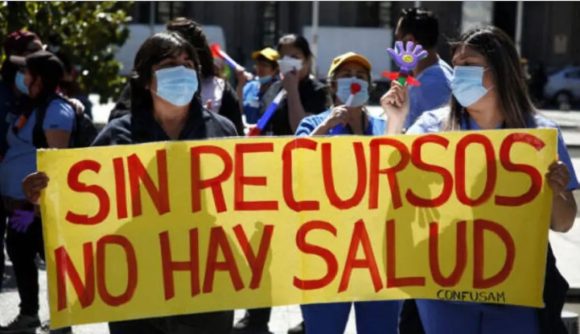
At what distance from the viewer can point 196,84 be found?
372cm

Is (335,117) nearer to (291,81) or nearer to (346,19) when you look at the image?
(291,81)

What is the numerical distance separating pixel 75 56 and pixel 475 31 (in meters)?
10.1

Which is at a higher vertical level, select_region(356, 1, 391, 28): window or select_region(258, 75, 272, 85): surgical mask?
select_region(258, 75, 272, 85): surgical mask

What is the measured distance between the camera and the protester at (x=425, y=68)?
17.1ft

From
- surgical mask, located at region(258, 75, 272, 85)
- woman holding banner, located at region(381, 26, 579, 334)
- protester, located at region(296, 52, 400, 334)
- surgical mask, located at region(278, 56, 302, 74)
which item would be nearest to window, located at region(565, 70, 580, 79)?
surgical mask, located at region(258, 75, 272, 85)

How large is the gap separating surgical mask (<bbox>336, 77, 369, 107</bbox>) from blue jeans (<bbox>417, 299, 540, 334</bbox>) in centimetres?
134

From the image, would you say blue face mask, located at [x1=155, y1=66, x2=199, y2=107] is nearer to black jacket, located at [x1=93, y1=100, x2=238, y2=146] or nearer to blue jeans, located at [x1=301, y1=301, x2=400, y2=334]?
black jacket, located at [x1=93, y1=100, x2=238, y2=146]

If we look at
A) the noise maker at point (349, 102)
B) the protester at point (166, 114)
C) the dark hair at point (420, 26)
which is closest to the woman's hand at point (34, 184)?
the protester at point (166, 114)

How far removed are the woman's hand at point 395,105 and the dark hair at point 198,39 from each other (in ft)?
5.41

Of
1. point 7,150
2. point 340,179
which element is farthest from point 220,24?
point 340,179

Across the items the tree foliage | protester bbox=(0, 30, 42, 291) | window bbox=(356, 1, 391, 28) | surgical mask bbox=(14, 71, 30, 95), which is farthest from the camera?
Result: window bbox=(356, 1, 391, 28)

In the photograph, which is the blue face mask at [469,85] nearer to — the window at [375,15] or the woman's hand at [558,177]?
the woman's hand at [558,177]

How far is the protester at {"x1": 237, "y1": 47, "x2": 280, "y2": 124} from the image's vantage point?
7.55 meters

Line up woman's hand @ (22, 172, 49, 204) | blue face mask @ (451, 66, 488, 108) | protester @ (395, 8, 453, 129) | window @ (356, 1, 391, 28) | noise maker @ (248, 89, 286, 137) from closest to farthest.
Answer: woman's hand @ (22, 172, 49, 204), blue face mask @ (451, 66, 488, 108), protester @ (395, 8, 453, 129), noise maker @ (248, 89, 286, 137), window @ (356, 1, 391, 28)
